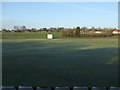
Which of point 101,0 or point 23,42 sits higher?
point 101,0

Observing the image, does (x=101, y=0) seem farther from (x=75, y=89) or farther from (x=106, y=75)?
(x=106, y=75)

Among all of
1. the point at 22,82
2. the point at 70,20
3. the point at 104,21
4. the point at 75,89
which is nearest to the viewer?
the point at 75,89

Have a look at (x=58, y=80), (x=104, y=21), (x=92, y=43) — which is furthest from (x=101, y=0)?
(x=92, y=43)

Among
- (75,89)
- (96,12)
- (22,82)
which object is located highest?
(96,12)

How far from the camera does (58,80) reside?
1856mm

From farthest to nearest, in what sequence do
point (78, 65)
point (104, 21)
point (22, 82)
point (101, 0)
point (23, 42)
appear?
point (23, 42) → point (78, 65) → point (104, 21) → point (22, 82) → point (101, 0)

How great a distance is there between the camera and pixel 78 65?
2516mm

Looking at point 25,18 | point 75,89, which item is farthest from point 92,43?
point 75,89

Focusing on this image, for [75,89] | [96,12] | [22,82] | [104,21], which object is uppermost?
[96,12]

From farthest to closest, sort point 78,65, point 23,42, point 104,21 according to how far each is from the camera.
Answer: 1. point 23,42
2. point 78,65
3. point 104,21

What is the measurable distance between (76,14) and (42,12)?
523mm

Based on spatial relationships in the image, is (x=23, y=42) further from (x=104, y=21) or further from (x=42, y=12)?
(x=104, y=21)

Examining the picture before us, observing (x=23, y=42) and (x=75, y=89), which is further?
(x=23, y=42)

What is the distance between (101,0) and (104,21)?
72 centimetres
